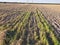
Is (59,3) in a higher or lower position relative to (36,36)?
lower

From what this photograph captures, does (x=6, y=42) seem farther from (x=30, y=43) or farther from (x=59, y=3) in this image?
(x=59, y=3)

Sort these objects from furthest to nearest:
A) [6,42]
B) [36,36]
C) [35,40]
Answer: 1. [36,36]
2. [35,40]
3. [6,42]

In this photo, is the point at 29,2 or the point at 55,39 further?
the point at 29,2

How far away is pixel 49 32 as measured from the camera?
1220cm

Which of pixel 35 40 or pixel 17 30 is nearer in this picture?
pixel 35 40

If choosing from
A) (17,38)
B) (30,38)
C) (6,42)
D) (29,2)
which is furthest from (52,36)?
(29,2)

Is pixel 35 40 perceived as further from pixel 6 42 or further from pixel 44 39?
pixel 6 42

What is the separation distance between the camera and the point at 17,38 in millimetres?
10383

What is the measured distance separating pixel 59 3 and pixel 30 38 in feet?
109

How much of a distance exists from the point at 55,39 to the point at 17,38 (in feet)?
6.52

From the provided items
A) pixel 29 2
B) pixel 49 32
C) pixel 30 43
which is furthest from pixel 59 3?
pixel 30 43

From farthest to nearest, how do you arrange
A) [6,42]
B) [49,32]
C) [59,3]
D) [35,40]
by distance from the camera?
1. [59,3]
2. [49,32]
3. [35,40]
4. [6,42]

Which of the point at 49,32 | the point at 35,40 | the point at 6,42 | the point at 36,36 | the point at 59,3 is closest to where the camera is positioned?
the point at 6,42

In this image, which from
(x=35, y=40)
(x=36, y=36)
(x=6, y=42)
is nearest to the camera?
(x=6, y=42)
